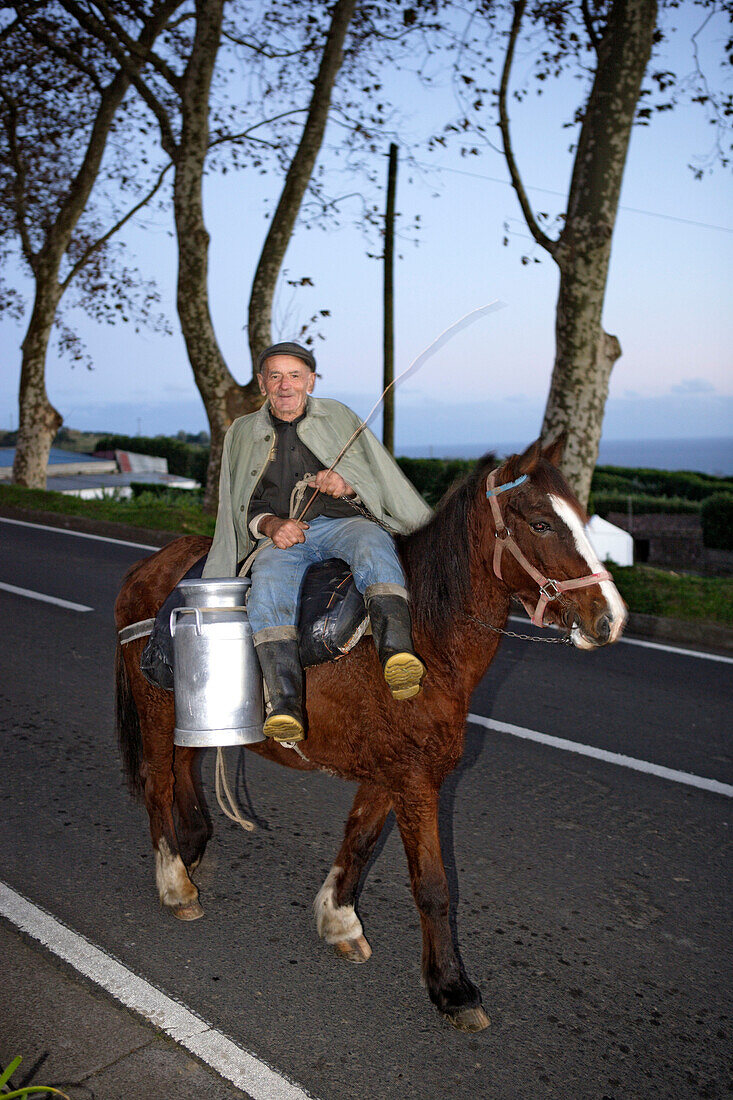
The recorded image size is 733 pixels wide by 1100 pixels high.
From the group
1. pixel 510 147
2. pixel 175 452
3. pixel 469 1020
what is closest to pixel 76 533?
pixel 510 147

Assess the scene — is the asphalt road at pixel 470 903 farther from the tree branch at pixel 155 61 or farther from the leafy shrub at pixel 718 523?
Result: the leafy shrub at pixel 718 523

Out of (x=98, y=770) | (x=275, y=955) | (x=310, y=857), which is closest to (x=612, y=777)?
(x=310, y=857)

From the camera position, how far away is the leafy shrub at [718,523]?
75.4 ft

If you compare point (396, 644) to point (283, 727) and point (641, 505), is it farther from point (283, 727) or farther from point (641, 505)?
point (641, 505)

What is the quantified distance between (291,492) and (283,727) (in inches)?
42.6

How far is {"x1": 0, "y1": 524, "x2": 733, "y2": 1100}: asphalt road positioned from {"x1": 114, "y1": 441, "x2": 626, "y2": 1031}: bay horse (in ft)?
0.68

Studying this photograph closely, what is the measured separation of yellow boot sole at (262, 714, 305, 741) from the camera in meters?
3.42

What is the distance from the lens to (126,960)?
3.63m

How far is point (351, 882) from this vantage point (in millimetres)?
3881

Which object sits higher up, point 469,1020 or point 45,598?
point 45,598

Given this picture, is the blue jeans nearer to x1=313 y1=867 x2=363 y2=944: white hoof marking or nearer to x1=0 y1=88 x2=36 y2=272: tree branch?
x1=313 y1=867 x2=363 y2=944: white hoof marking

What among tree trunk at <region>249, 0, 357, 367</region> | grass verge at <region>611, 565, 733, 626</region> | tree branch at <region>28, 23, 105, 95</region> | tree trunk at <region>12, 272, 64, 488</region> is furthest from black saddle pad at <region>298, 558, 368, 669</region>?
tree branch at <region>28, 23, 105, 95</region>

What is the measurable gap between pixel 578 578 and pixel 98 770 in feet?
11.8

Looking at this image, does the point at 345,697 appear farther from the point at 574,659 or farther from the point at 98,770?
the point at 574,659
